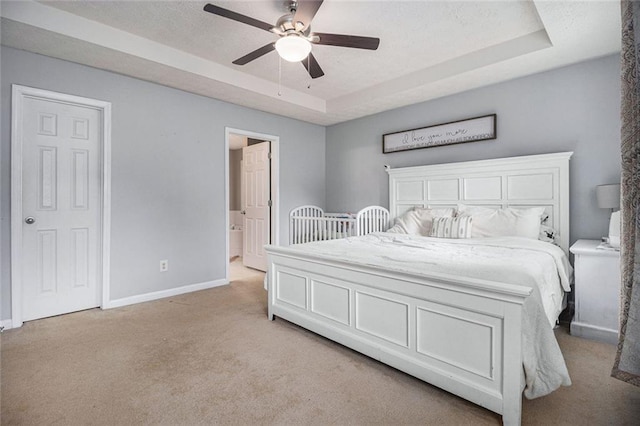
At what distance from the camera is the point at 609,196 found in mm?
2451

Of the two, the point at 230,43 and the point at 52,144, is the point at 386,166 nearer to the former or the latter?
the point at 230,43

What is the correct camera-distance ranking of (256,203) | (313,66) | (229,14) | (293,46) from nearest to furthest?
(229,14), (293,46), (313,66), (256,203)

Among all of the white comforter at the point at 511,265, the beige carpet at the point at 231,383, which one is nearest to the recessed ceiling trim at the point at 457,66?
the white comforter at the point at 511,265

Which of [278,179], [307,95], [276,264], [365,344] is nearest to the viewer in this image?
[365,344]

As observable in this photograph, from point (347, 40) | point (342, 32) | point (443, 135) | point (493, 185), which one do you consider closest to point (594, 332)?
point (493, 185)

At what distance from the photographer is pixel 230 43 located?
2.84 m

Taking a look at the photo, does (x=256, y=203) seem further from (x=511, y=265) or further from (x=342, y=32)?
(x=511, y=265)

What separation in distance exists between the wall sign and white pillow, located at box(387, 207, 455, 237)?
87cm

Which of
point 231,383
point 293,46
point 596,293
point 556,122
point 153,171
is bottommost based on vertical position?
point 231,383

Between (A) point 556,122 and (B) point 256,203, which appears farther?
(B) point 256,203

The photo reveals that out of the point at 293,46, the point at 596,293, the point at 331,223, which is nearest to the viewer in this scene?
the point at 293,46

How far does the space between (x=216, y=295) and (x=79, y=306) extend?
1.27 meters

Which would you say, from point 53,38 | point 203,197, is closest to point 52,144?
point 53,38

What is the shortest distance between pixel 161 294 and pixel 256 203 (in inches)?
79.3
